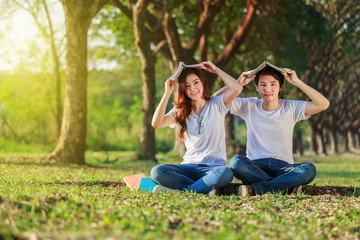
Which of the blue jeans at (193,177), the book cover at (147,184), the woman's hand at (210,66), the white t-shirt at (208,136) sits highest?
the woman's hand at (210,66)

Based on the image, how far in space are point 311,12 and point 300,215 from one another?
41.9 ft

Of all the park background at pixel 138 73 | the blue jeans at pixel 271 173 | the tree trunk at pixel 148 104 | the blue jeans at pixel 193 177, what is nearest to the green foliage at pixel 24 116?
the park background at pixel 138 73

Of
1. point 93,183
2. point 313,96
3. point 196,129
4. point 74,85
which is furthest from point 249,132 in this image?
point 74,85

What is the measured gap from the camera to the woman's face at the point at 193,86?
226 inches

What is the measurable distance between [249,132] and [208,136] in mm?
634

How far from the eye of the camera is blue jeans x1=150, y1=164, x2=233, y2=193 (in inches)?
210

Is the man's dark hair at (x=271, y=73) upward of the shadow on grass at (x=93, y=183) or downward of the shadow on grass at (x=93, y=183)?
upward

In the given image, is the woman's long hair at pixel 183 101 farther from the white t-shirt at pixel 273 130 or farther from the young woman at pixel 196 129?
the white t-shirt at pixel 273 130

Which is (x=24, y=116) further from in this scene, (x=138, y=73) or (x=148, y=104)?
(x=148, y=104)

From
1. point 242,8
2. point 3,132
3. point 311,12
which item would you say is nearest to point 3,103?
point 3,132

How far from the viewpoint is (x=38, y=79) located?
22125 mm

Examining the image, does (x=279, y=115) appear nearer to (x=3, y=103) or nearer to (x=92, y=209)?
(x=92, y=209)

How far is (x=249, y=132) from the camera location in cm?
588

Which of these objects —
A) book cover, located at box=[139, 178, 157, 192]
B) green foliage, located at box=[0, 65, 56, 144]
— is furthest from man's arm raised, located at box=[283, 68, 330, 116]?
green foliage, located at box=[0, 65, 56, 144]
